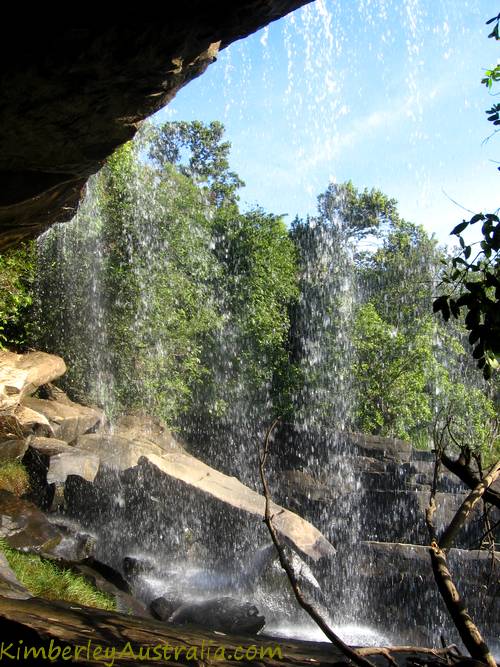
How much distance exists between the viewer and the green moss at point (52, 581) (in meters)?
6.77

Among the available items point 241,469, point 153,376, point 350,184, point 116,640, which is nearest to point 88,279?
point 153,376

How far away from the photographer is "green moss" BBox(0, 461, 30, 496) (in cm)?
1041

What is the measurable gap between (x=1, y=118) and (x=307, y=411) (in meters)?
13.7

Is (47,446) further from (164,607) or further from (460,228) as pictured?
(460,228)

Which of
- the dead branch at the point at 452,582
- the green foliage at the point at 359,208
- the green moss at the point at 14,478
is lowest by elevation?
the dead branch at the point at 452,582

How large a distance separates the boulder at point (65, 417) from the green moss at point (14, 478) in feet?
4.04

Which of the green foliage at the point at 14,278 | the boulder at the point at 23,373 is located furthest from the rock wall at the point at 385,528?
the green foliage at the point at 14,278

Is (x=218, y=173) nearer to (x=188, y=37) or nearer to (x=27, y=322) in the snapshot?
(x=27, y=322)

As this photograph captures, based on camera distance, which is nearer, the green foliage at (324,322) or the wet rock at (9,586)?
the wet rock at (9,586)

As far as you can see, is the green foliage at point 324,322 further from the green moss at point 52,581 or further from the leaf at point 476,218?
the leaf at point 476,218

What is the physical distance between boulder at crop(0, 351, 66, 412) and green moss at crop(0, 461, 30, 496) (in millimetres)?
924

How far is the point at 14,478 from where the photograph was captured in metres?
10.6

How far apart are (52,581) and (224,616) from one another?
2.01 metres

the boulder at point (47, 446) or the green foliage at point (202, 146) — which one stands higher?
the green foliage at point (202, 146)
